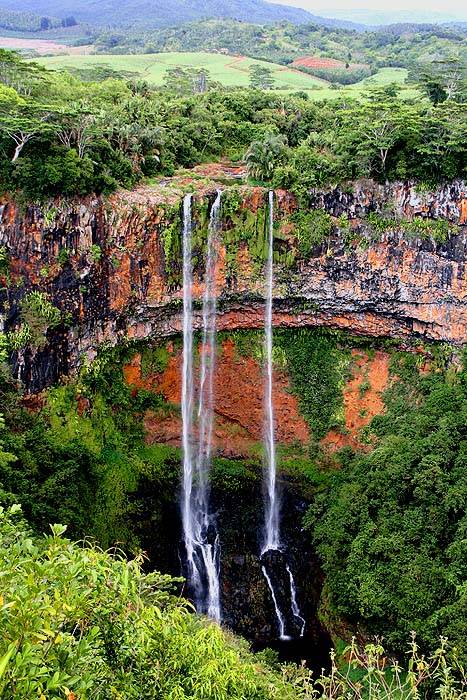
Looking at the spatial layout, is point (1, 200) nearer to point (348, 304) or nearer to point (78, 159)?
point (78, 159)

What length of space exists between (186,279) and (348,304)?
523 centimetres

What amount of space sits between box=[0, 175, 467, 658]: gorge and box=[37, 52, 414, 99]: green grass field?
65.9 feet

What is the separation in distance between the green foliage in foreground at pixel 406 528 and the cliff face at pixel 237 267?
3.15m

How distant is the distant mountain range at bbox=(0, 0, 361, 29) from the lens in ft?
366

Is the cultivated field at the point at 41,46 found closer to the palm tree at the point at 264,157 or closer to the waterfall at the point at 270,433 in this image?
the palm tree at the point at 264,157

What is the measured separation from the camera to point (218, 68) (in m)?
43.7

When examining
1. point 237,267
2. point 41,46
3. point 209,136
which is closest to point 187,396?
point 237,267

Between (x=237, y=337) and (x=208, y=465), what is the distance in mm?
4276

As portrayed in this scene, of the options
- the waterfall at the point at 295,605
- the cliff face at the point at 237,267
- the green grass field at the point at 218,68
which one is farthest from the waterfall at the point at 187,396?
the green grass field at the point at 218,68

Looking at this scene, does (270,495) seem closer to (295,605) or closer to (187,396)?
(295,605)

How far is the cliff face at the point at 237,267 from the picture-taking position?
62.5ft

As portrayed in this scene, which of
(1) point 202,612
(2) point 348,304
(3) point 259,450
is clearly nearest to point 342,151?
(2) point 348,304

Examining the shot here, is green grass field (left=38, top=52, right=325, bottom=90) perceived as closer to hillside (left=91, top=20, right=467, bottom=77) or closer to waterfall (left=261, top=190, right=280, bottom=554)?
hillside (left=91, top=20, right=467, bottom=77)

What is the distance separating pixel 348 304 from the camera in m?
22.1
